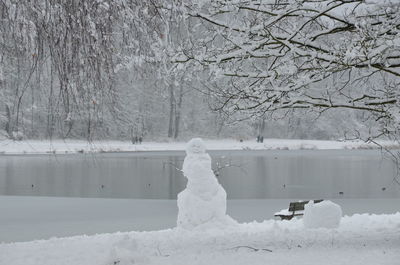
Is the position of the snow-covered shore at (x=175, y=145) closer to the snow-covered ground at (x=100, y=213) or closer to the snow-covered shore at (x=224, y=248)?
the snow-covered ground at (x=100, y=213)

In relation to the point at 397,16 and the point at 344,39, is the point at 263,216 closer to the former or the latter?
the point at 344,39

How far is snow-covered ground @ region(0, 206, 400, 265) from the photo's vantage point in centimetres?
725

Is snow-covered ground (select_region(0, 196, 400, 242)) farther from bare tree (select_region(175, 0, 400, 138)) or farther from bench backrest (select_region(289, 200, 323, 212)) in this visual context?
bare tree (select_region(175, 0, 400, 138))

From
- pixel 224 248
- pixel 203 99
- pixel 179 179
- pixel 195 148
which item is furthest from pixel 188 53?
pixel 179 179

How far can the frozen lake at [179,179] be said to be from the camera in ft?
67.1

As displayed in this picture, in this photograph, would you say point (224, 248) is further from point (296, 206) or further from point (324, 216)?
point (296, 206)

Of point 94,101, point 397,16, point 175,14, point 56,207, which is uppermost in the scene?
point 397,16

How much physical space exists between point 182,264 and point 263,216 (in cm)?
794

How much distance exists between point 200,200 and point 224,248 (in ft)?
8.53

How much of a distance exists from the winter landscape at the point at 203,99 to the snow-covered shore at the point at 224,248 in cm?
3

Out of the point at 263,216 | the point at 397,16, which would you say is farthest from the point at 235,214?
the point at 397,16

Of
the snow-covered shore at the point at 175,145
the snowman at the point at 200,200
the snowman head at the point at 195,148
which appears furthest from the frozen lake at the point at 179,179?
the snowman at the point at 200,200

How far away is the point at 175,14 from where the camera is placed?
5.08 m

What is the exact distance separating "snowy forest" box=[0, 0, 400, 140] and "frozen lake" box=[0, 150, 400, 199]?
27.5 feet
